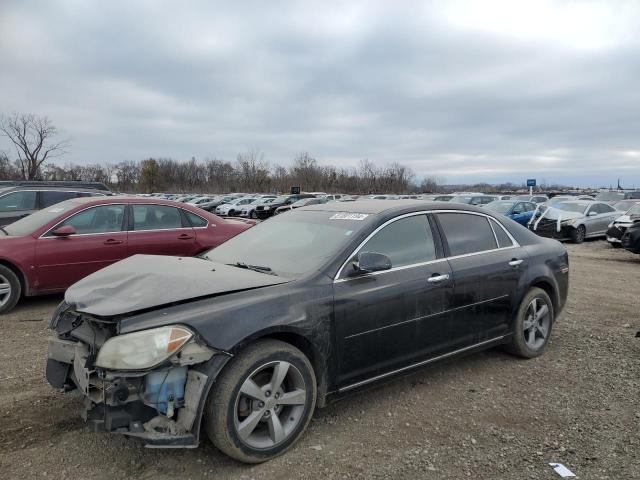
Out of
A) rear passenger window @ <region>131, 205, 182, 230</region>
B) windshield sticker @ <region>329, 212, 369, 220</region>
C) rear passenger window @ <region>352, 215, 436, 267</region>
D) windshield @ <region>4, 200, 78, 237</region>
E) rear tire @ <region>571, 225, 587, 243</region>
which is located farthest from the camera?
rear tire @ <region>571, 225, 587, 243</region>

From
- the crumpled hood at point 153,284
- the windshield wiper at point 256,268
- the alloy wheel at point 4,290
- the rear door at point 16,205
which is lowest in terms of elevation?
the alloy wheel at point 4,290

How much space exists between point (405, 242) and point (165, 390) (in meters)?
2.18

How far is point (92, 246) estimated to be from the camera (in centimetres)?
653

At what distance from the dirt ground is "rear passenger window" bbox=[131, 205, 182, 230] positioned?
2.44m

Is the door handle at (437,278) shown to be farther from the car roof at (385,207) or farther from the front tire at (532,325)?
the front tire at (532,325)

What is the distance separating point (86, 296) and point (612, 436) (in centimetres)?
374

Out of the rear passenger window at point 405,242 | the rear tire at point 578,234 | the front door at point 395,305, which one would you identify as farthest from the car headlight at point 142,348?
the rear tire at point 578,234

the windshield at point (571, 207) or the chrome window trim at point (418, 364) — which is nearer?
the chrome window trim at point (418, 364)

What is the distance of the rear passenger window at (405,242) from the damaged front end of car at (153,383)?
1.50 meters

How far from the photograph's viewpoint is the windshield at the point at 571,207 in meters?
17.6

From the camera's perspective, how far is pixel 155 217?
723 cm

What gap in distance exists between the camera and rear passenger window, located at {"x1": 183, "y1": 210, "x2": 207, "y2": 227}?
7531mm

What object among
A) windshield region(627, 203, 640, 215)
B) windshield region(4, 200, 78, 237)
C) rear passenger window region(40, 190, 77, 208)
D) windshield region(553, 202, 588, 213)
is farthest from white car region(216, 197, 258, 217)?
windshield region(4, 200, 78, 237)

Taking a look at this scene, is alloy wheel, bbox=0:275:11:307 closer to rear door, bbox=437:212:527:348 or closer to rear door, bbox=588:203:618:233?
rear door, bbox=437:212:527:348
